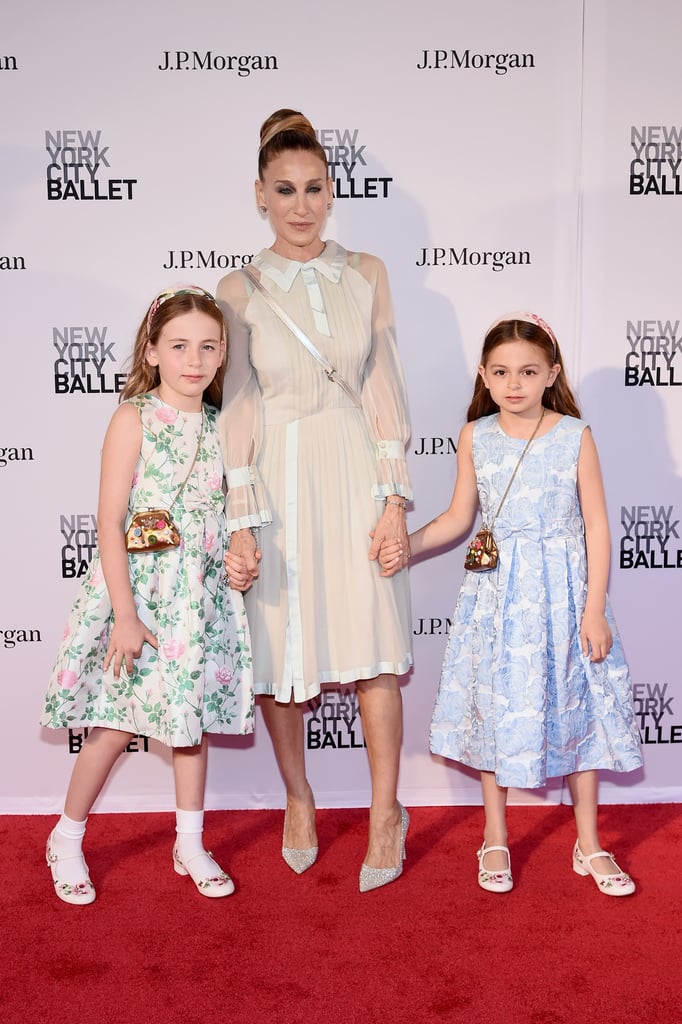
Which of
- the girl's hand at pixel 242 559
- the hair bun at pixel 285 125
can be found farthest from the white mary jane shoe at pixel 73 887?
the hair bun at pixel 285 125

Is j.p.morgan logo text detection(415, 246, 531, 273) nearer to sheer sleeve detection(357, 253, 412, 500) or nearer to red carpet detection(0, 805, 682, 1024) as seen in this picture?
sheer sleeve detection(357, 253, 412, 500)

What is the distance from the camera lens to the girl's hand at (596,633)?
8.54 feet

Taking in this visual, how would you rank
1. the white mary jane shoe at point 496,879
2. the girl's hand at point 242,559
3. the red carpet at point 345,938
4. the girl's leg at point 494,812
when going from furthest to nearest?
the girl's leg at point 494,812
the white mary jane shoe at point 496,879
the girl's hand at point 242,559
the red carpet at point 345,938

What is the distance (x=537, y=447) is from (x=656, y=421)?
73cm

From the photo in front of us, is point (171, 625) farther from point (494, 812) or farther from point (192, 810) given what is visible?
point (494, 812)

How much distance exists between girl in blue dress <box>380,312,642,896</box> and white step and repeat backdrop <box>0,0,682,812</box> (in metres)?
0.51

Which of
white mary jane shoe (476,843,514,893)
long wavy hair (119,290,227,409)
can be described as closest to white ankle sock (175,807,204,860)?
white mary jane shoe (476,843,514,893)

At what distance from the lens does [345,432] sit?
105 inches

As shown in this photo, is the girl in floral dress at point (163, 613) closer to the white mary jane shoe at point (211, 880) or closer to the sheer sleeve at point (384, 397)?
the white mary jane shoe at point (211, 880)

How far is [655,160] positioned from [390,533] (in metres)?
1.55

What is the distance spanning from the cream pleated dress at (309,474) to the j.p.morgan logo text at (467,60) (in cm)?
Answer: 84

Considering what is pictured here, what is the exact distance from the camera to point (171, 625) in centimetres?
260

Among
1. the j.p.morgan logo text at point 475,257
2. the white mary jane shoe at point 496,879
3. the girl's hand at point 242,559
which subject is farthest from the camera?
the j.p.morgan logo text at point 475,257

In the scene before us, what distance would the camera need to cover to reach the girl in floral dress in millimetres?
2576
